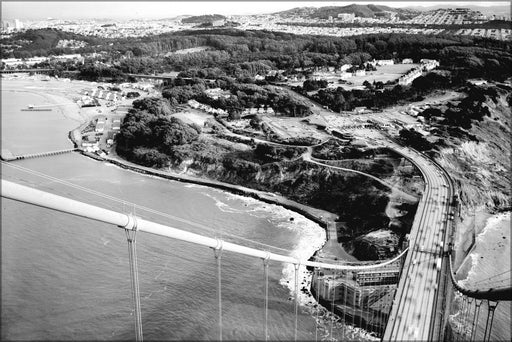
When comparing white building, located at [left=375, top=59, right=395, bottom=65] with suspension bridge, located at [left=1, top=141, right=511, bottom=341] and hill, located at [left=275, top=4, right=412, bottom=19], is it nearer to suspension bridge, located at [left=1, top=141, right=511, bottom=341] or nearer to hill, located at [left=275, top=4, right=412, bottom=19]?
suspension bridge, located at [left=1, top=141, right=511, bottom=341]

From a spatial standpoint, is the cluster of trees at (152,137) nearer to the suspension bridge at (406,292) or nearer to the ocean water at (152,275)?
the ocean water at (152,275)

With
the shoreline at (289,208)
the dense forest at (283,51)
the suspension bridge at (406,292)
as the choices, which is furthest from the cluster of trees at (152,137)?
the dense forest at (283,51)

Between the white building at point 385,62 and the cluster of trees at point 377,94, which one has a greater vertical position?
the white building at point 385,62

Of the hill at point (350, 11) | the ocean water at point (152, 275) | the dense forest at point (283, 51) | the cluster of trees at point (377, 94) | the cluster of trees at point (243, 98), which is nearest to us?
the ocean water at point (152, 275)

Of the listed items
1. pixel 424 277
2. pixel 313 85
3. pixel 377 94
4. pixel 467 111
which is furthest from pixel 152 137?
pixel 467 111

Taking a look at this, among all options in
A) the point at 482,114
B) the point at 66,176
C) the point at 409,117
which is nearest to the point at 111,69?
the point at 66,176

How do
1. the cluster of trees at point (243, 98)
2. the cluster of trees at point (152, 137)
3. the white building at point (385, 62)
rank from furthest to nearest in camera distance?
the white building at point (385, 62), the cluster of trees at point (243, 98), the cluster of trees at point (152, 137)

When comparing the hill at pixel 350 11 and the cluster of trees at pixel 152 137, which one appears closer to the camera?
the cluster of trees at pixel 152 137
